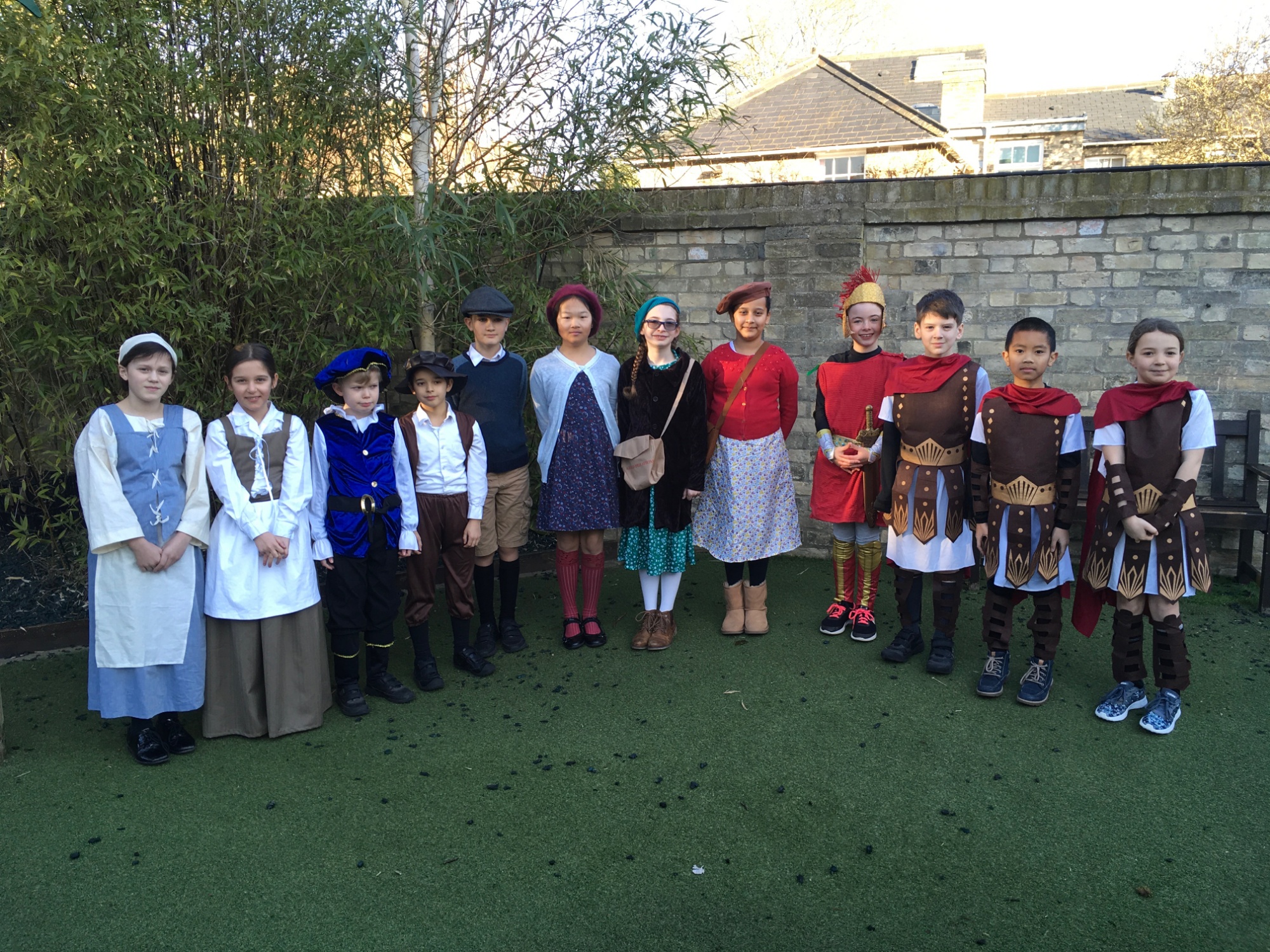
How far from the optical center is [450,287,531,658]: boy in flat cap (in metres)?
4.18

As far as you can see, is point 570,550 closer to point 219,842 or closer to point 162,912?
point 219,842

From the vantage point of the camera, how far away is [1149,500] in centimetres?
336

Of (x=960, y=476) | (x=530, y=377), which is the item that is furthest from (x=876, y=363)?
(x=530, y=377)

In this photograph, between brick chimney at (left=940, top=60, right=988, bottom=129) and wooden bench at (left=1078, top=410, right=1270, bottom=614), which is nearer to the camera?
wooden bench at (left=1078, top=410, right=1270, bottom=614)

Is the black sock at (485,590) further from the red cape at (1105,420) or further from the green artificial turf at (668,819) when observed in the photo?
the red cape at (1105,420)

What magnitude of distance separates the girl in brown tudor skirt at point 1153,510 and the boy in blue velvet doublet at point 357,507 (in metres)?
2.80

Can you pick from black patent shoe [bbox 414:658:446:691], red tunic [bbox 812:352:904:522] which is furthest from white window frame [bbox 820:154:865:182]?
black patent shoe [bbox 414:658:446:691]

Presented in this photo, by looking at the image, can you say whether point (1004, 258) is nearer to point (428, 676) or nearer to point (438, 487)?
point (438, 487)

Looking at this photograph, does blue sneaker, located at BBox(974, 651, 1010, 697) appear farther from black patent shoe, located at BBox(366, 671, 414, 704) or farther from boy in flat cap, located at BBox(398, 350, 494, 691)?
black patent shoe, located at BBox(366, 671, 414, 704)

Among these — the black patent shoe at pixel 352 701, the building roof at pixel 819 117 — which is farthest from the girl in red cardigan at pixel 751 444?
the building roof at pixel 819 117

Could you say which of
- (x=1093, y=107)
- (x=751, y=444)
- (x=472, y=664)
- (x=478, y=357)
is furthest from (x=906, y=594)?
(x=1093, y=107)

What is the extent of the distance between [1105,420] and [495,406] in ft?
8.62

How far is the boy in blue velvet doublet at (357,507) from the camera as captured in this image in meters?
3.63

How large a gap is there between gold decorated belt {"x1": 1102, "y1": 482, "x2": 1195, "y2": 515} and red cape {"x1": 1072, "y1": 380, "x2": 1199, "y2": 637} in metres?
0.15
